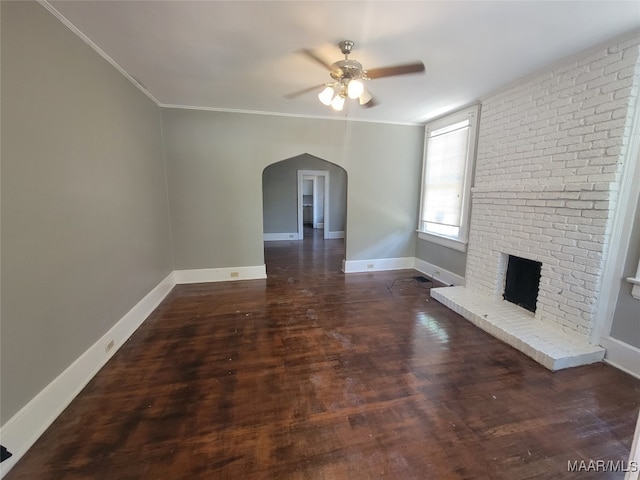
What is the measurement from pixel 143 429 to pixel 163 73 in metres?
3.06

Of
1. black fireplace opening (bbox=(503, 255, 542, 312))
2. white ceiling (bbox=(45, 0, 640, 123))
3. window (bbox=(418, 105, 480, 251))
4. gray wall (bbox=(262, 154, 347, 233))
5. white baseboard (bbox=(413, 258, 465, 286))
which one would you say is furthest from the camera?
gray wall (bbox=(262, 154, 347, 233))

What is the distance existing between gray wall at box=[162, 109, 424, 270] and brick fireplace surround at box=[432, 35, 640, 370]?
1.58 m

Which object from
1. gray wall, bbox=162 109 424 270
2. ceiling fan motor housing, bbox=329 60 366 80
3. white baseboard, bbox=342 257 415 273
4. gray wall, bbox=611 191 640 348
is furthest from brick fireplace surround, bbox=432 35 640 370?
ceiling fan motor housing, bbox=329 60 366 80

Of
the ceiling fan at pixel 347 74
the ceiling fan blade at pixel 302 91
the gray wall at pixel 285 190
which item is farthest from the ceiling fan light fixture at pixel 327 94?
the gray wall at pixel 285 190

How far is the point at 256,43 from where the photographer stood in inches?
82.9

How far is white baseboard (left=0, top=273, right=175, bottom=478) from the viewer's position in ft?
4.46

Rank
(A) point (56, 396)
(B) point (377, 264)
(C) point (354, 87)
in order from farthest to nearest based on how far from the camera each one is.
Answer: (B) point (377, 264)
(C) point (354, 87)
(A) point (56, 396)

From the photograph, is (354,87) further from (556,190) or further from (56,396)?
(56,396)

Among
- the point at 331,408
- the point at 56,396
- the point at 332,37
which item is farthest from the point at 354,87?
the point at 56,396

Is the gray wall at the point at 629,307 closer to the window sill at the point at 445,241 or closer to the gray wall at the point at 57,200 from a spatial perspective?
the window sill at the point at 445,241

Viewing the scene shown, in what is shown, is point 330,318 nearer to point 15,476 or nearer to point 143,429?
point 143,429

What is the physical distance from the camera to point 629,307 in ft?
6.84

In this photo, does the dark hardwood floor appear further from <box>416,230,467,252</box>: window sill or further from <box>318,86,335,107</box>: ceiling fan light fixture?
<box>318,86,335,107</box>: ceiling fan light fixture

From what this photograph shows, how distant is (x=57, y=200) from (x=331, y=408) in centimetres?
224
